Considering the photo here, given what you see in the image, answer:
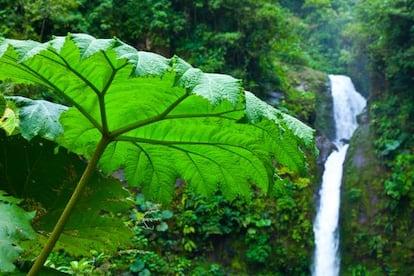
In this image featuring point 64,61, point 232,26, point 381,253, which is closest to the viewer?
point 64,61

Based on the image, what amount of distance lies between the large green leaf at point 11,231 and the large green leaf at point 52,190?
0.21m

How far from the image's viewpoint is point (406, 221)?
7.46 m

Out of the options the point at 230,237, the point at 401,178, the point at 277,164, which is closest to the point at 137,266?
the point at 230,237

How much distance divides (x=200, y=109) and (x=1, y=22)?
7.46 metres

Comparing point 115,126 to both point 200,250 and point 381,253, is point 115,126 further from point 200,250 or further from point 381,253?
point 381,253

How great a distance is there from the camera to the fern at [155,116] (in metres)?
0.73

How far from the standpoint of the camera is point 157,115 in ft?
2.77

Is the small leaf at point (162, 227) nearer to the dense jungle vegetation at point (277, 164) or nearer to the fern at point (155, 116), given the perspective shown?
the dense jungle vegetation at point (277, 164)

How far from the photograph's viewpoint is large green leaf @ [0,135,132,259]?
0.92 m

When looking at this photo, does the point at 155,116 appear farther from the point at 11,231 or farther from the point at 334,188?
the point at 334,188

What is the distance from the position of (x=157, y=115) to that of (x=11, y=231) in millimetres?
344

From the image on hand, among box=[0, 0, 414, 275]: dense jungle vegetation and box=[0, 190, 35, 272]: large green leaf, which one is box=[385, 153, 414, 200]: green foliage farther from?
box=[0, 190, 35, 272]: large green leaf

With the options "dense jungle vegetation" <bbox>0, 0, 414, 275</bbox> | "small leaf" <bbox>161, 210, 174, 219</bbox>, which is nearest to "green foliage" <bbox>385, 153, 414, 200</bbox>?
"dense jungle vegetation" <bbox>0, 0, 414, 275</bbox>

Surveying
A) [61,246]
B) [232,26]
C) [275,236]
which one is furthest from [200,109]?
[232,26]
